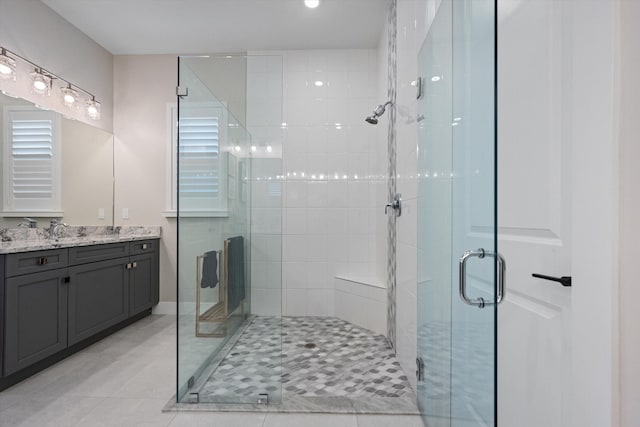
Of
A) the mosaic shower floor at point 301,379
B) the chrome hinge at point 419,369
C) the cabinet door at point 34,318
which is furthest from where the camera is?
the cabinet door at point 34,318

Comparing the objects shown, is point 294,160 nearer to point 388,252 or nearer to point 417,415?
point 388,252

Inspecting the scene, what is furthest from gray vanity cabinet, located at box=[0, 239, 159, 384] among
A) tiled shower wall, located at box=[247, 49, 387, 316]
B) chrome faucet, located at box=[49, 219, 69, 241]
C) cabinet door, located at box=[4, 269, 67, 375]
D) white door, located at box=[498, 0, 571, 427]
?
white door, located at box=[498, 0, 571, 427]

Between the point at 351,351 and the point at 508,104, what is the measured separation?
2070 millimetres

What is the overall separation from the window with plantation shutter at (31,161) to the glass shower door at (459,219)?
2.85 m

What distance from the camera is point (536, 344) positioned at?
110 centimetres

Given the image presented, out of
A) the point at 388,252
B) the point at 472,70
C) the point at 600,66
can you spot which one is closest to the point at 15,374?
the point at 388,252

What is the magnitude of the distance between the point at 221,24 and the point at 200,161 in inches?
72.3

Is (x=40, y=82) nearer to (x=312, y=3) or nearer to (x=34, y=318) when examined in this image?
(x=34, y=318)

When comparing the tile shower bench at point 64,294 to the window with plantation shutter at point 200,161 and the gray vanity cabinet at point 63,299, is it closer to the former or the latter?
the gray vanity cabinet at point 63,299

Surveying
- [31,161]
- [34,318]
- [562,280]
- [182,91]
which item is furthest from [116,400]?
[562,280]

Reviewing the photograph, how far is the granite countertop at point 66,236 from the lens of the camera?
2.28 metres

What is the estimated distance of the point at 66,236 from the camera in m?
3.15

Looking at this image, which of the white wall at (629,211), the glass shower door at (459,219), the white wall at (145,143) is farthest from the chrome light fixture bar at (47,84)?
the white wall at (629,211)

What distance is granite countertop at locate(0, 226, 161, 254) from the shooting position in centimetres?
228
